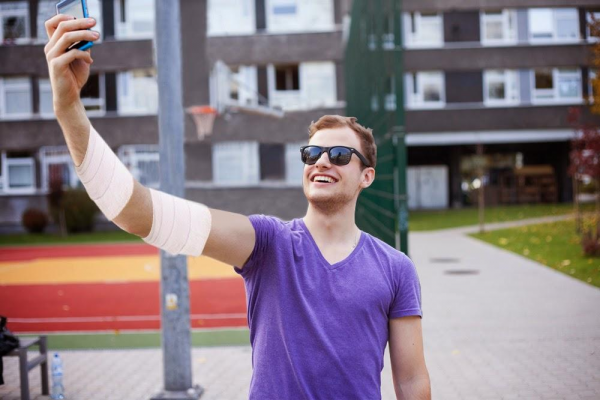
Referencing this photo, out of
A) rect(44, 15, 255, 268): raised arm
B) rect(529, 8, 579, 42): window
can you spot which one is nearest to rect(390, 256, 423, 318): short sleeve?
rect(44, 15, 255, 268): raised arm

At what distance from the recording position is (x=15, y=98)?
3244cm

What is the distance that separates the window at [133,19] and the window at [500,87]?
16453 millimetres

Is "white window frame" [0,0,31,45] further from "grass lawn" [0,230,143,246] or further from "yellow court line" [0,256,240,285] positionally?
"yellow court line" [0,256,240,285]

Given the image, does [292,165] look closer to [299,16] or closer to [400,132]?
[299,16]

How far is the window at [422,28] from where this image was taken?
1410 inches

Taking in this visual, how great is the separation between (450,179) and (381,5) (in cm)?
3384

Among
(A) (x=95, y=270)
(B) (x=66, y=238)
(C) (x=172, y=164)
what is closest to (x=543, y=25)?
(B) (x=66, y=238)

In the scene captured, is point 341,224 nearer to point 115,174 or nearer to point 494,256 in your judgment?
point 115,174

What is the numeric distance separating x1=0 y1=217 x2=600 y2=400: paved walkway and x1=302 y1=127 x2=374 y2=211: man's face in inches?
67.0

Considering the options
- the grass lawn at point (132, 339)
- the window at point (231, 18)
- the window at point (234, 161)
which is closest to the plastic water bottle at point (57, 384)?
the grass lawn at point (132, 339)

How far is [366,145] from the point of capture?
2.72 metres

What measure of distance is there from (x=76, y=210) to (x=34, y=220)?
2.39m

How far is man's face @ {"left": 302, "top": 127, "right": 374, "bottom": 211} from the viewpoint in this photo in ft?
8.46

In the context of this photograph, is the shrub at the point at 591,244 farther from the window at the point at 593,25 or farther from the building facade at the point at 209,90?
the building facade at the point at 209,90
